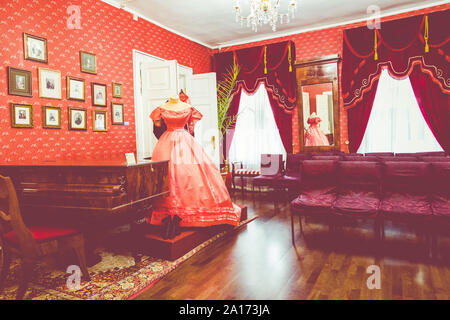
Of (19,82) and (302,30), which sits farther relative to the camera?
(302,30)

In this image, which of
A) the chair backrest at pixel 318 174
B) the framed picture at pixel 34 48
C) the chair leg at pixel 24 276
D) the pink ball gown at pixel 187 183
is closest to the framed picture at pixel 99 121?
the framed picture at pixel 34 48

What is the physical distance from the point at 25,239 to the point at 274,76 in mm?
5834

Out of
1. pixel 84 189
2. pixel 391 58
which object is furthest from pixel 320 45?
pixel 84 189

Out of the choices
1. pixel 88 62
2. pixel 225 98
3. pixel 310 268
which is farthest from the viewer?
pixel 225 98

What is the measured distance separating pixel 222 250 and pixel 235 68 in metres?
4.92

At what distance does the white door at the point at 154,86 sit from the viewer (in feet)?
17.4

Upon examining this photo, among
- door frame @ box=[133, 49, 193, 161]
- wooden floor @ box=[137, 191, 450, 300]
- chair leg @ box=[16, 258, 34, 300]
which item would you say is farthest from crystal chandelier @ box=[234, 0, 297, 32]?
chair leg @ box=[16, 258, 34, 300]

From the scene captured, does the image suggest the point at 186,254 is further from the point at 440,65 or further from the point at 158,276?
the point at 440,65

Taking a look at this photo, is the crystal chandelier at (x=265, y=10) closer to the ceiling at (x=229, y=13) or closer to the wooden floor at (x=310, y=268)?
the ceiling at (x=229, y=13)

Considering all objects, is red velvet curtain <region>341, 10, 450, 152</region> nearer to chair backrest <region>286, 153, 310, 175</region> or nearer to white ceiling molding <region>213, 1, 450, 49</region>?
white ceiling molding <region>213, 1, 450, 49</region>

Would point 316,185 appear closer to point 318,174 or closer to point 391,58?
point 318,174

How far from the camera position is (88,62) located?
461cm

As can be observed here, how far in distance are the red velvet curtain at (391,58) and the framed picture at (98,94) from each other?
4.56m

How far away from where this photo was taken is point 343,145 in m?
6.36
